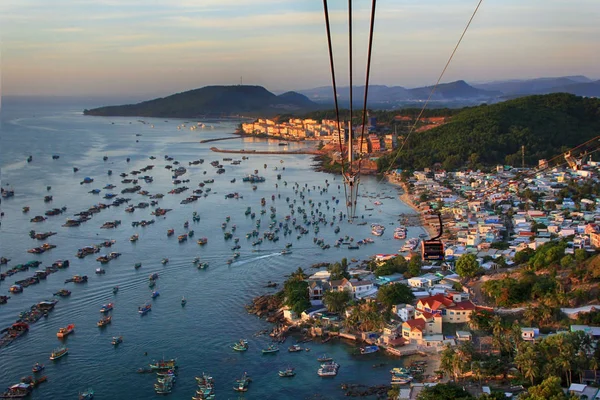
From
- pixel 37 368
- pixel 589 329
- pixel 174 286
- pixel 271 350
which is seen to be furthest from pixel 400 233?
pixel 37 368

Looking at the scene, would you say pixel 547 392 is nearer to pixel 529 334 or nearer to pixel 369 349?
pixel 529 334

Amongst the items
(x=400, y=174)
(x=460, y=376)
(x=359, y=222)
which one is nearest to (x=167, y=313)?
(x=460, y=376)

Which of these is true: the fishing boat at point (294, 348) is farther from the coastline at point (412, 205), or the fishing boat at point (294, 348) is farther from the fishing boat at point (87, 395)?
the coastline at point (412, 205)

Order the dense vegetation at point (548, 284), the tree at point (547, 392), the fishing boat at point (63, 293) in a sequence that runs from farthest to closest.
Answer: the fishing boat at point (63, 293), the dense vegetation at point (548, 284), the tree at point (547, 392)

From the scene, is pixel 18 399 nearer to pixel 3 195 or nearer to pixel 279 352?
pixel 279 352

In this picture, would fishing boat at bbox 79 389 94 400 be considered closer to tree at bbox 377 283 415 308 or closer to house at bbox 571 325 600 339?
tree at bbox 377 283 415 308

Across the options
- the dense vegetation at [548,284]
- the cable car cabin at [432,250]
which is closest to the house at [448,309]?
the dense vegetation at [548,284]

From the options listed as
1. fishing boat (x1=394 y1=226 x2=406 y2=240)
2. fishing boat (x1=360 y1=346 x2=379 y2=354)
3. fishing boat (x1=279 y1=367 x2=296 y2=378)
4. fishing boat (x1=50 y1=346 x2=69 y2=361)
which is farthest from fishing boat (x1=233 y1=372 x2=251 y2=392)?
fishing boat (x1=394 y1=226 x2=406 y2=240)
